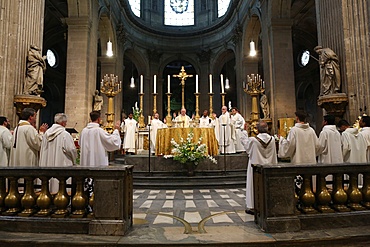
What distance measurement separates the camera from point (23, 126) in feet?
15.5

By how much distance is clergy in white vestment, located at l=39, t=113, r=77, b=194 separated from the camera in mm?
4492

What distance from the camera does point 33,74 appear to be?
7.62 meters

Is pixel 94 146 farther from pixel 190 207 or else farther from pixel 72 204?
pixel 190 207

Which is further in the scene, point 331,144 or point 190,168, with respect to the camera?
point 190,168

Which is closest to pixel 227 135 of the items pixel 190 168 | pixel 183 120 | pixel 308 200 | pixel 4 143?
pixel 183 120

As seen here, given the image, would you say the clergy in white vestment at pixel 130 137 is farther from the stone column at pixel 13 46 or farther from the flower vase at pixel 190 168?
the stone column at pixel 13 46

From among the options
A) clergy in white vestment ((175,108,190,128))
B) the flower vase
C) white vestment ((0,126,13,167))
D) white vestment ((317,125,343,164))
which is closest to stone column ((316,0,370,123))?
white vestment ((317,125,343,164))

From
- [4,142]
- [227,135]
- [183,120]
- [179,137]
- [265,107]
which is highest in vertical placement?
[265,107]

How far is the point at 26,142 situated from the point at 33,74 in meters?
3.47

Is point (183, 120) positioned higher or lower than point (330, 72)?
lower

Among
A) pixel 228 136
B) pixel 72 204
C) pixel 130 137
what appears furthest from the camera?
pixel 130 137

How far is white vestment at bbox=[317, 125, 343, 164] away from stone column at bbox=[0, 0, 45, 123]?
717 centimetres

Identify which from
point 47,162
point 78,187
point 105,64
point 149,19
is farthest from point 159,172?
point 149,19

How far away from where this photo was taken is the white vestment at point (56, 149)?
4.50 m
